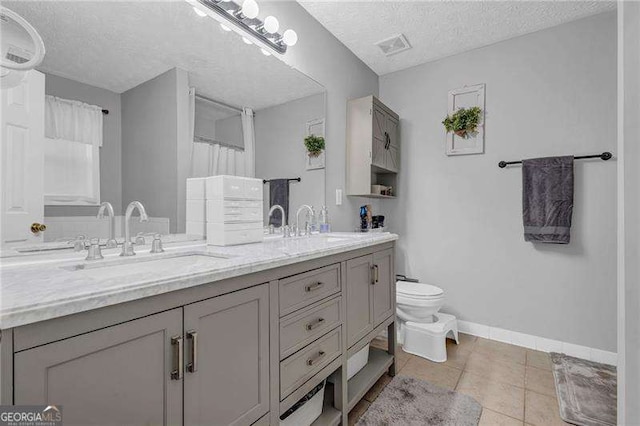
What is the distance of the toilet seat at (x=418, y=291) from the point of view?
2303 mm

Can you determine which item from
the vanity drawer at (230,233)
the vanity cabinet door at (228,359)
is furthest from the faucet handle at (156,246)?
→ the vanity cabinet door at (228,359)

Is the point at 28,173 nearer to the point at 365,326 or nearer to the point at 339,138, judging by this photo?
the point at 365,326

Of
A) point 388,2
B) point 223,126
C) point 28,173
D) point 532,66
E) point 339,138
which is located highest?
point 388,2

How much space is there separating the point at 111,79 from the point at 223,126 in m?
0.56

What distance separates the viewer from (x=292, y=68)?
6.93 feet

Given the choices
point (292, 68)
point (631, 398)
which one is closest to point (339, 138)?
point (292, 68)

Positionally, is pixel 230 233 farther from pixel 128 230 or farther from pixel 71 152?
pixel 71 152

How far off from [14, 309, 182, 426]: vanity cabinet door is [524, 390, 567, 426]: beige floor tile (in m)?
1.81

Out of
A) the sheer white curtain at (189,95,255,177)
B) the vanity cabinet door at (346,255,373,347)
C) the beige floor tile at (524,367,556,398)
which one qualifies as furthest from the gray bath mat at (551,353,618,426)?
the sheer white curtain at (189,95,255,177)

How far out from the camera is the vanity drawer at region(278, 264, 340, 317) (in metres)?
1.15

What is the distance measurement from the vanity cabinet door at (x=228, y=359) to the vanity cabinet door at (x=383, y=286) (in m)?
0.94

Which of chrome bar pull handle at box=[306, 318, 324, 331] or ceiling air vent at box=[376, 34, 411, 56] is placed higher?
ceiling air vent at box=[376, 34, 411, 56]

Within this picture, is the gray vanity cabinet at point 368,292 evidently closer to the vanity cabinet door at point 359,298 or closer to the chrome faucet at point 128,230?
the vanity cabinet door at point 359,298

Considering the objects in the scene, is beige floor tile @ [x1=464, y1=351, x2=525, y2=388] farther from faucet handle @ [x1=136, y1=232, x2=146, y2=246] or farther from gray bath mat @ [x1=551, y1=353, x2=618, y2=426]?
faucet handle @ [x1=136, y1=232, x2=146, y2=246]
